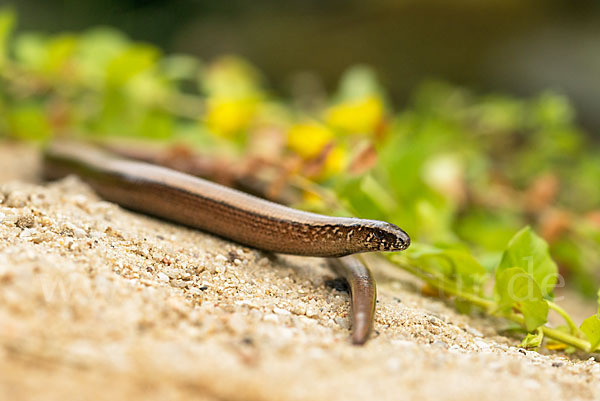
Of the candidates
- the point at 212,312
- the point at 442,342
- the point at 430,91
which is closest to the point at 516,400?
the point at 442,342

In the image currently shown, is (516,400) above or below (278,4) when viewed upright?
below

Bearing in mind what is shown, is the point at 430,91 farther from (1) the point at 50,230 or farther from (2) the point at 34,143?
(1) the point at 50,230

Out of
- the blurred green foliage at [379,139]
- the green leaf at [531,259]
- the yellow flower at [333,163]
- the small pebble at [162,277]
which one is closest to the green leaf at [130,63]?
the blurred green foliage at [379,139]

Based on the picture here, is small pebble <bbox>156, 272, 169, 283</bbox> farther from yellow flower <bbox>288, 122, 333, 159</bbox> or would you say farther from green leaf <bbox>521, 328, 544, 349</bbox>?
yellow flower <bbox>288, 122, 333, 159</bbox>

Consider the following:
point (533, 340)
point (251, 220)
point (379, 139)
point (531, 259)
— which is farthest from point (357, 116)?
point (533, 340)

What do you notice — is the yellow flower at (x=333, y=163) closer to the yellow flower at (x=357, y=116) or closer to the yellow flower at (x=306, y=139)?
the yellow flower at (x=306, y=139)

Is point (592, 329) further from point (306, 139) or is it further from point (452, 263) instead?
point (306, 139)
